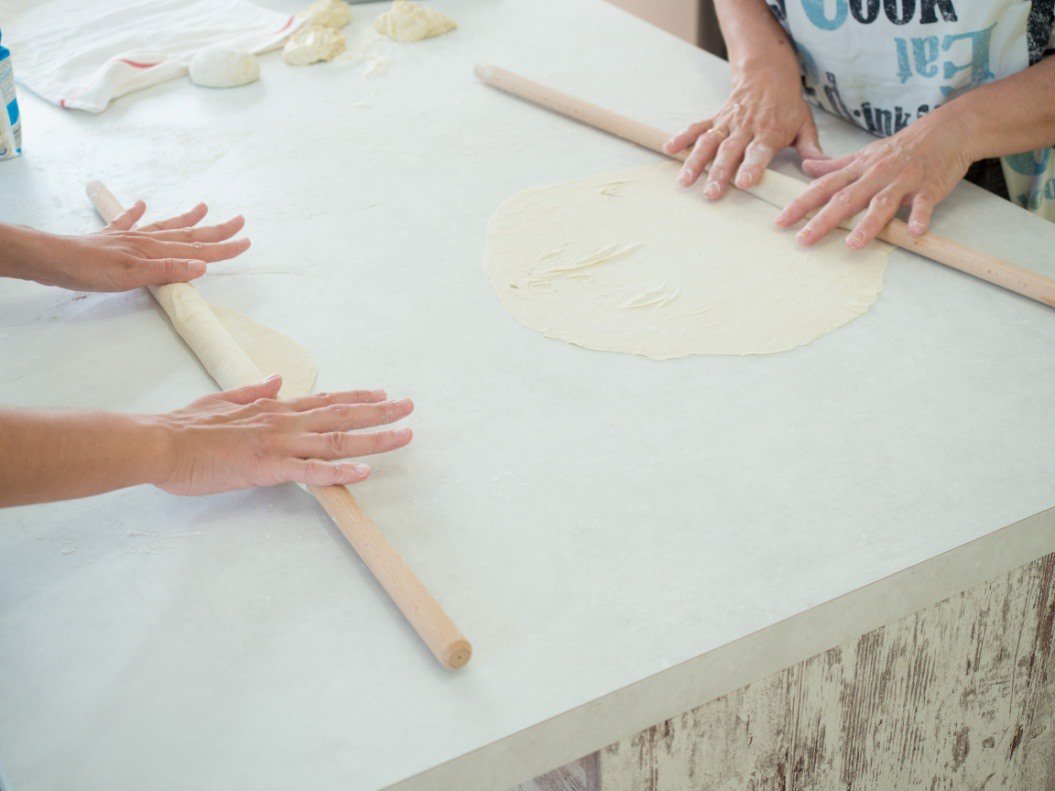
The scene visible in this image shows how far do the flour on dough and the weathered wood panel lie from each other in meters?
0.53

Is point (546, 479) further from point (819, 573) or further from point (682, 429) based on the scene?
point (819, 573)

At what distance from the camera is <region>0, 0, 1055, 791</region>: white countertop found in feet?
2.56

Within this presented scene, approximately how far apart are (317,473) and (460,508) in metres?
0.15

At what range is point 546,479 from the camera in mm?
998

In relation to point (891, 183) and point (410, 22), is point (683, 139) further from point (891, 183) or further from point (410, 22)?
point (410, 22)

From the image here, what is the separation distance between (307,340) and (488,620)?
20.5 inches

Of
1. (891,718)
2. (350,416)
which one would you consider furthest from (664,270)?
(891,718)

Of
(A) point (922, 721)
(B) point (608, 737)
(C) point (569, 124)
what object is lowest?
(A) point (922, 721)

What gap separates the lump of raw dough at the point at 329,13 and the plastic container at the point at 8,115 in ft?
2.14

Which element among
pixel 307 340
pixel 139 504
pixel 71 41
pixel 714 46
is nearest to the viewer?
pixel 139 504

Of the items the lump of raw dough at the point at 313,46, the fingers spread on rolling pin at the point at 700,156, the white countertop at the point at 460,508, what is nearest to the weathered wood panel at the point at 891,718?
the white countertop at the point at 460,508

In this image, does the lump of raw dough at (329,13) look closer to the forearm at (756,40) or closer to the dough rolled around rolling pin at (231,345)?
the forearm at (756,40)

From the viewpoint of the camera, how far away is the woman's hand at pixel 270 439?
3.12 ft

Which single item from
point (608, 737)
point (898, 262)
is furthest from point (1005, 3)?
point (608, 737)
